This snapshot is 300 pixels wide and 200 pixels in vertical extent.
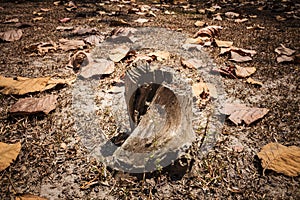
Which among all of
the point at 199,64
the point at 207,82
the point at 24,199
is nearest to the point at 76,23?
the point at 199,64

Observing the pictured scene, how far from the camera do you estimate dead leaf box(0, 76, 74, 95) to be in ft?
5.13

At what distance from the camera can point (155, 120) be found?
1.14 m

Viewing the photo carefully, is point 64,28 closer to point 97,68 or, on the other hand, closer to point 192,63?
point 97,68

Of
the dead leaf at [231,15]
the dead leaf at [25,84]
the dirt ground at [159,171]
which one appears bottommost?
the dirt ground at [159,171]

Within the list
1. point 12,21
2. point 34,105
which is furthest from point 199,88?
point 12,21

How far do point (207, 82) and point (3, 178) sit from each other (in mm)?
1401

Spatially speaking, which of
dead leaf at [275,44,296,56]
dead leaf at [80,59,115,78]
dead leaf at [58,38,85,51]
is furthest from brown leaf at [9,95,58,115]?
dead leaf at [275,44,296,56]

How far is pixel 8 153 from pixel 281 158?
4.23 ft

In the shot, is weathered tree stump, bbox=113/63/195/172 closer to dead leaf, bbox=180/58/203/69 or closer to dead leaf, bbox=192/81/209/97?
dead leaf, bbox=192/81/209/97

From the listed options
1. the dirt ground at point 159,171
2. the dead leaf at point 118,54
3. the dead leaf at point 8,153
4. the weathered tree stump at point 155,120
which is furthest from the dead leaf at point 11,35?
the weathered tree stump at point 155,120

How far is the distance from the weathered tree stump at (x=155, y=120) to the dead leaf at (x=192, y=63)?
0.80 meters

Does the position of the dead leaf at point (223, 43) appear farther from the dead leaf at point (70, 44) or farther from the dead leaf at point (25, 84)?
the dead leaf at point (25, 84)

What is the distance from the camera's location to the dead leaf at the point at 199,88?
164 centimetres

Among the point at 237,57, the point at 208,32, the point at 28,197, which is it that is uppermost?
the point at 208,32
